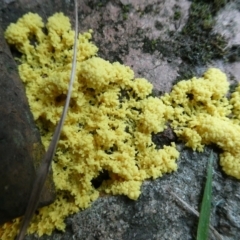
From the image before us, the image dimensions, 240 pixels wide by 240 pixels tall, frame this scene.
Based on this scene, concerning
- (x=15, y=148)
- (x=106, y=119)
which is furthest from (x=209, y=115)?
(x=15, y=148)

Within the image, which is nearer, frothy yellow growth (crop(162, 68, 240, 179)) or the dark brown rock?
the dark brown rock

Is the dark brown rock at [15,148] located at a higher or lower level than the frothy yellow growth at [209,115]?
lower

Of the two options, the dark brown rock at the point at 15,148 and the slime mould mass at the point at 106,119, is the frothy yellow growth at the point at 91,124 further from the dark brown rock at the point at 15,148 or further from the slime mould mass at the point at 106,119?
the dark brown rock at the point at 15,148

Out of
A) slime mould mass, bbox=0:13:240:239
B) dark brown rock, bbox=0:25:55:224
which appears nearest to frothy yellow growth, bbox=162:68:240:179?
slime mould mass, bbox=0:13:240:239

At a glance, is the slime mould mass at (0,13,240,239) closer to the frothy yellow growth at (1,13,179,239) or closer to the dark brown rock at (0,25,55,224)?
the frothy yellow growth at (1,13,179,239)

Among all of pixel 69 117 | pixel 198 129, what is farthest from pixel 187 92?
pixel 69 117

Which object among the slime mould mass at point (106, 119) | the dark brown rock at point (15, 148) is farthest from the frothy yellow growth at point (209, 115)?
the dark brown rock at point (15, 148)
